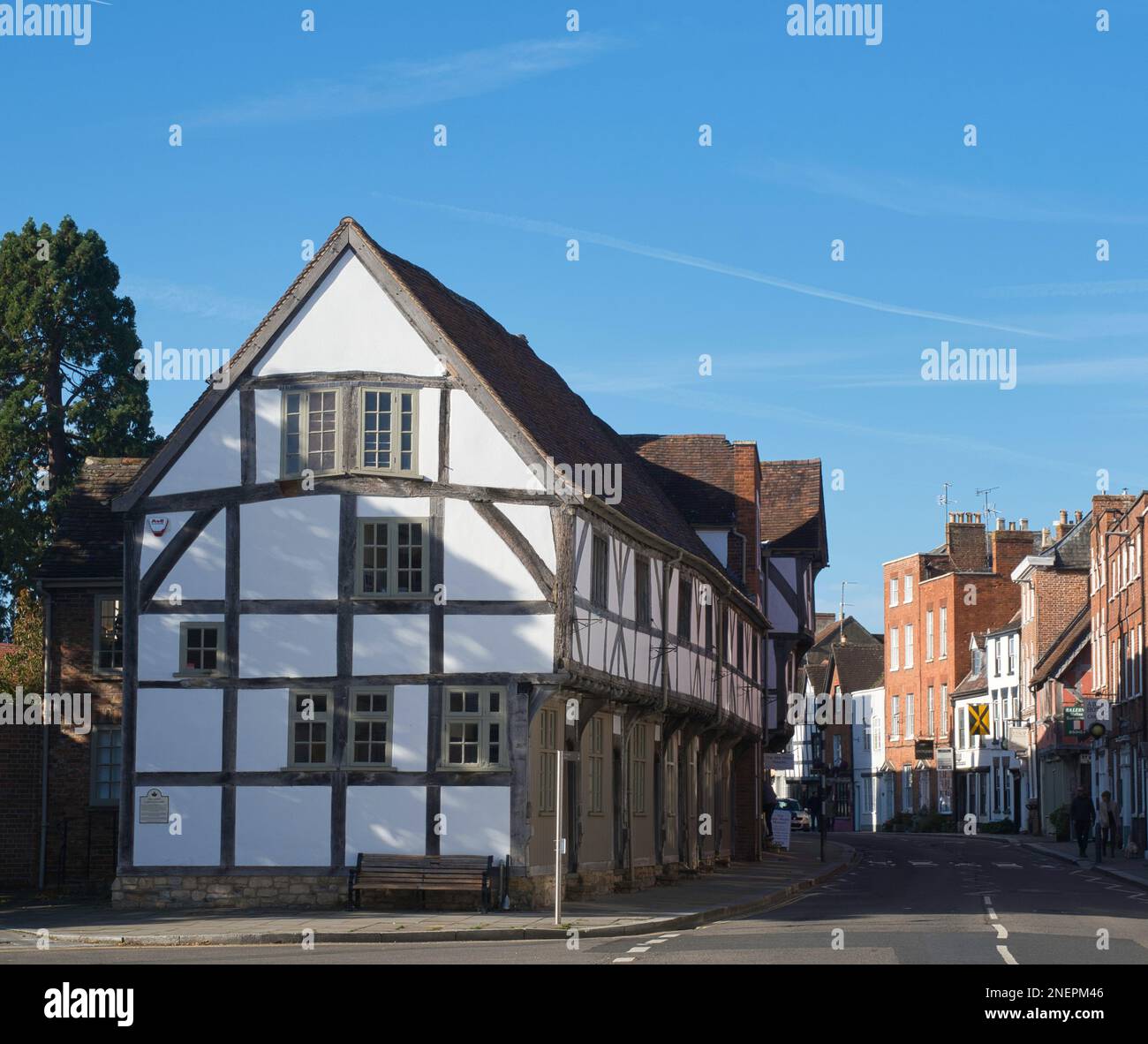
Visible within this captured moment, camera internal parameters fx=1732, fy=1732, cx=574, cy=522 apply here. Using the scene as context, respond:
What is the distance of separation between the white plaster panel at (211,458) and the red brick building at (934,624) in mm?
59312

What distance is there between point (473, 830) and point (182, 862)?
4.58m

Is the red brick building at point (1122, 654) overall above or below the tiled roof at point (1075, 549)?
below

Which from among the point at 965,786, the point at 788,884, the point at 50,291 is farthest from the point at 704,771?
the point at 965,786

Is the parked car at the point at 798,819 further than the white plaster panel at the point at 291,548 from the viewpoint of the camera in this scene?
Yes

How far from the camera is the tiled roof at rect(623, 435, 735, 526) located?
44.0 m

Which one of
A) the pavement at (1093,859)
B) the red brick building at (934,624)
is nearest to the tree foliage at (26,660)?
the pavement at (1093,859)

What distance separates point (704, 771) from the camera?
1576 inches

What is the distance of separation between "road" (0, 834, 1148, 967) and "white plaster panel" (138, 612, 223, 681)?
23.3 feet

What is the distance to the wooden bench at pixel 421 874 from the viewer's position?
81.7 ft

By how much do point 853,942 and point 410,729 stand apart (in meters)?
8.90

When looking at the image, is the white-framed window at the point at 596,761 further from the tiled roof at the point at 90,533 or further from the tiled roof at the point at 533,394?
the tiled roof at the point at 90,533

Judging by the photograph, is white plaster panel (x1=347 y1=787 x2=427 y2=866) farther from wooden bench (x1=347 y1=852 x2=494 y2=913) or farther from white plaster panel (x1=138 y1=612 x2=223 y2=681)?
white plaster panel (x1=138 y1=612 x2=223 y2=681)

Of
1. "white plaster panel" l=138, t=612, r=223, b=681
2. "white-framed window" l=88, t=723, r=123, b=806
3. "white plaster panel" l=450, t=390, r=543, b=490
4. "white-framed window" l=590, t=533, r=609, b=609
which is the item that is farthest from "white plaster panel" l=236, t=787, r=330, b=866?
"white-framed window" l=88, t=723, r=123, b=806
